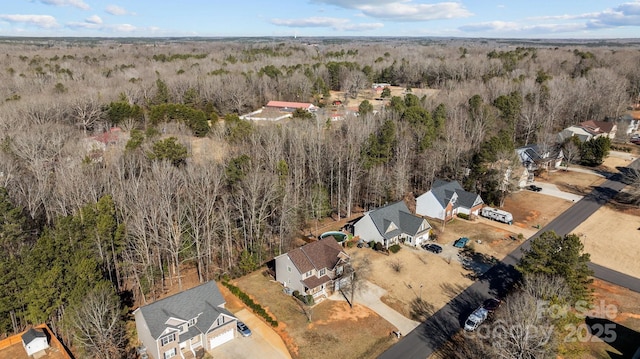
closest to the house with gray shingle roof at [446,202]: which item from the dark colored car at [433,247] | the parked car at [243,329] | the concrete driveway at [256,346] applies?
the dark colored car at [433,247]

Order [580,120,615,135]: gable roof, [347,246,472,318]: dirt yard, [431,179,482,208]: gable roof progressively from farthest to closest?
[580,120,615,135]: gable roof
[431,179,482,208]: gable roof
[347,246,472,318]: dirt yard

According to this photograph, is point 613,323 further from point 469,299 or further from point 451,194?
point 451,194

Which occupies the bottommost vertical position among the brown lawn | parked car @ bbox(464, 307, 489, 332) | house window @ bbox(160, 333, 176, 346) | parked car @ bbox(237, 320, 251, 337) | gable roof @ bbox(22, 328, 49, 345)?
parked car @ bbox(237, 320, 251, 337)

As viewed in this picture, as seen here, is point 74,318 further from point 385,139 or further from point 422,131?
point 422,131

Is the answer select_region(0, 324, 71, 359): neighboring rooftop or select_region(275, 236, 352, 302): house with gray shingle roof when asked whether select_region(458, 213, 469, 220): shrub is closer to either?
select_region(275, 236, 352, 302): house with gray shingle roof

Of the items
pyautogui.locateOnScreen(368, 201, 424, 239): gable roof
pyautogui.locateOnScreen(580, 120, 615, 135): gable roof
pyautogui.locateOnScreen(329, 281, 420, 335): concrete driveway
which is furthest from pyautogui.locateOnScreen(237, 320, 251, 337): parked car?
pyautogui.locateOnScreen(580, 120, 615, 135): gable roof

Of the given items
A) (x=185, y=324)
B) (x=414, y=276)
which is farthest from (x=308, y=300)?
(x=414, y=276)
